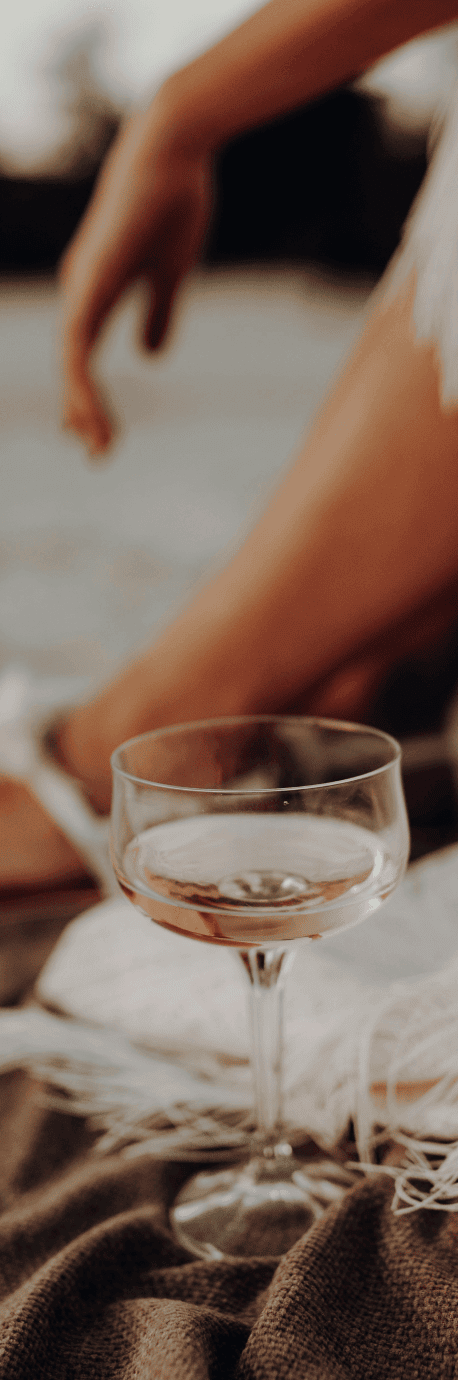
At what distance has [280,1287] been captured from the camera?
0.91 ft

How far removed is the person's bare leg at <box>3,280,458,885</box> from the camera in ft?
1.51

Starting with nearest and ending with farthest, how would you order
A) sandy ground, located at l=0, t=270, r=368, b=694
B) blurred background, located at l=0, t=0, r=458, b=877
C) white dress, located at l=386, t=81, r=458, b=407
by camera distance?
white dress, located at l=386, t=81, r=458, b=407
blurred background, located at l=0, t=0, r=458, b=877
sandy ground, located at l=0, t=270, r=368, b=694

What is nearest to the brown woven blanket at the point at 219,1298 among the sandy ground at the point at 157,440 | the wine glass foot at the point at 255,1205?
the wine glass foot at the point at 255,1205

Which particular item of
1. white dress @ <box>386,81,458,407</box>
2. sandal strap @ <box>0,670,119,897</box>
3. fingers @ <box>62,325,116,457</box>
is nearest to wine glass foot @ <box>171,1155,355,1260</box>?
sandal strap @ <box>0,670,119,897</box>

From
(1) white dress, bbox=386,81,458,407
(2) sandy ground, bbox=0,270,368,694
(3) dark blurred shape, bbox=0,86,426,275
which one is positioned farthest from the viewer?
(2) sandy ground, bbox=0,270,368,694

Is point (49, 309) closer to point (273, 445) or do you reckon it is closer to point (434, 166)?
point (273, 445)

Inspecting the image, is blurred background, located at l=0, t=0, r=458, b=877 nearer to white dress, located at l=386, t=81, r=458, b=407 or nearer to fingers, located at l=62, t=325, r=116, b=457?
fingers, located at l=62, t=325, r=116, b=457

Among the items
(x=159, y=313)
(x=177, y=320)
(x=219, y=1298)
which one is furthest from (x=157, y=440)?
(x=219, y=1298)

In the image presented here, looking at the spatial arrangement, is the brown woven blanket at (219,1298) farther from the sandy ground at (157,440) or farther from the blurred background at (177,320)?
the sandy ground at (157,440)

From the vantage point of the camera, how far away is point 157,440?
250 centimetres

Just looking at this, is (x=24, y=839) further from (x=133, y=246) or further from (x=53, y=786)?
(x=133, y=246)

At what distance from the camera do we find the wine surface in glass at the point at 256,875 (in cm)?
30

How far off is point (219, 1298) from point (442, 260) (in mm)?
435

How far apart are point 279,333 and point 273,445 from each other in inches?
15.9
